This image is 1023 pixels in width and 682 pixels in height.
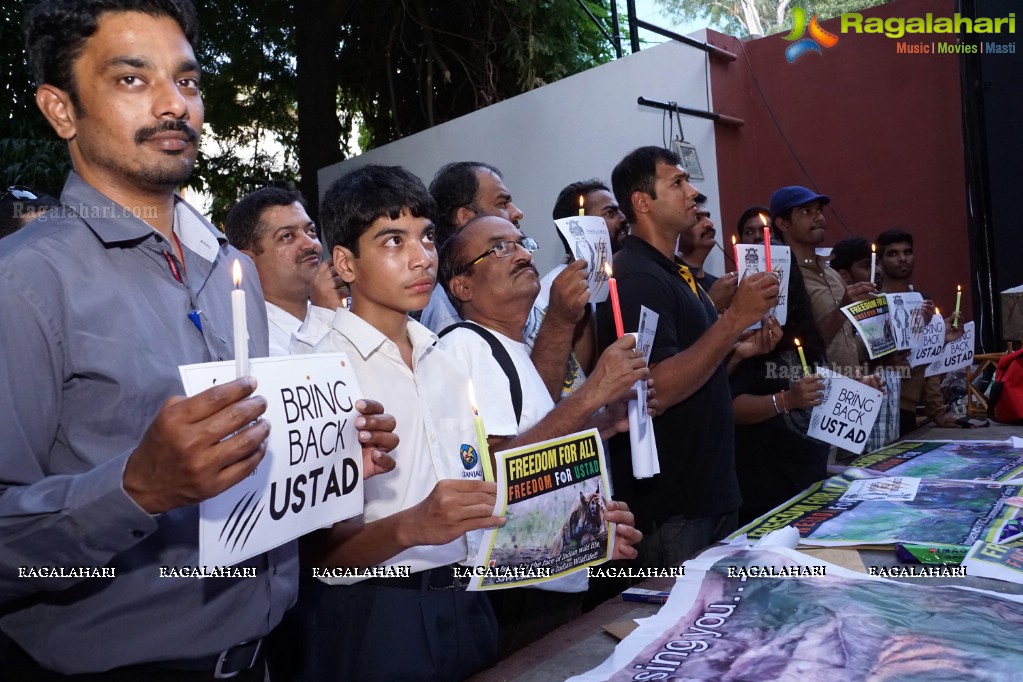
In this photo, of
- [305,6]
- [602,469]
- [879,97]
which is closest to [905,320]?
[602,469]

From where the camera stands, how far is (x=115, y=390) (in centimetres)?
135

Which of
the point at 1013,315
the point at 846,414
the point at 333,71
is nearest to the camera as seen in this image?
the point at 846,414

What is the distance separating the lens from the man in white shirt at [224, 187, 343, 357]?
3.28m

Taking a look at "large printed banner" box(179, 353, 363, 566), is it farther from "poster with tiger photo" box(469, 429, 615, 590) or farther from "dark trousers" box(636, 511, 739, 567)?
"dark trousers" box(636, 511, 739, 567)

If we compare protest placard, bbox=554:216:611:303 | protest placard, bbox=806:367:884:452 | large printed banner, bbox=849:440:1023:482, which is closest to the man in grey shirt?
protest placard, bbox=554:216:611:303

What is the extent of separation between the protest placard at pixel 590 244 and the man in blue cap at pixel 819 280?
1.76 metres

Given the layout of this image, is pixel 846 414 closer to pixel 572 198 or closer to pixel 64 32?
pixel 572 198

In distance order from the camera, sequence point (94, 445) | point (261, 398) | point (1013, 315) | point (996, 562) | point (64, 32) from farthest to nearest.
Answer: point (1013, 315) < point (996, 562) < point (64, 32) < point (94, 445) < point (261, 398)

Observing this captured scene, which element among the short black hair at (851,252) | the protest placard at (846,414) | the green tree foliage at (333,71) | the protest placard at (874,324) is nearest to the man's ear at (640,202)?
the protest placard at (846,414)

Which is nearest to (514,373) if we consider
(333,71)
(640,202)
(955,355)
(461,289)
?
(461,289)

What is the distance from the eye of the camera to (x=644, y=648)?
163 centimetres

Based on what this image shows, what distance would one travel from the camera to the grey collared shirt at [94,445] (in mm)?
1222

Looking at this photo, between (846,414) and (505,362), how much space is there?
1577 millimetres

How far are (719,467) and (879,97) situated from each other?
5227 mm
